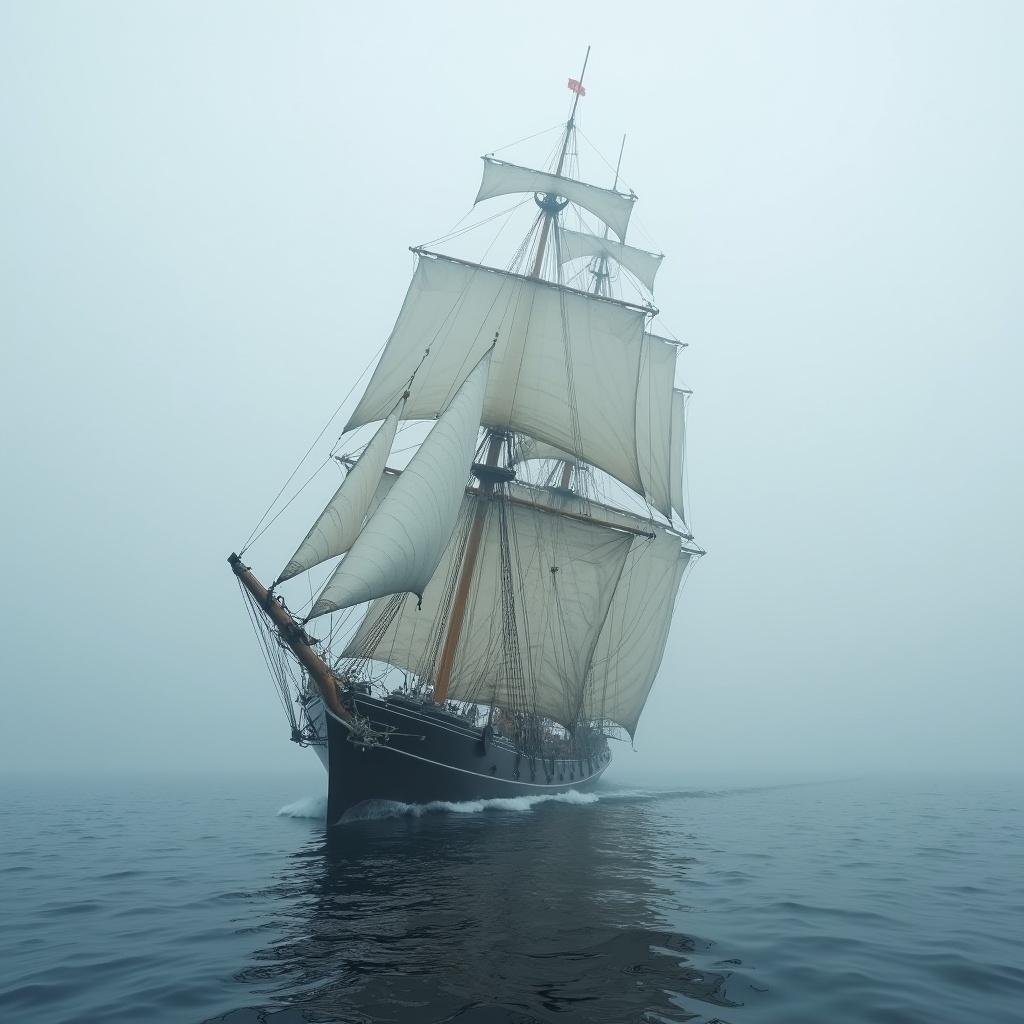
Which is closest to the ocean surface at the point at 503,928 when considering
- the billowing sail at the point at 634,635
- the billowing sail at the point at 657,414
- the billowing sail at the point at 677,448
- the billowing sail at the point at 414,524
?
the billowing sail at the point at 414,524

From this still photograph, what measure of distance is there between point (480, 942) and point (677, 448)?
51.7 meters

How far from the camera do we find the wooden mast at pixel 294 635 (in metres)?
23.0

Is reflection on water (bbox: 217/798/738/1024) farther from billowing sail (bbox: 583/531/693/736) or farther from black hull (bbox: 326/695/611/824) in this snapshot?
billowing sail (bbox: 583/531/693/736)

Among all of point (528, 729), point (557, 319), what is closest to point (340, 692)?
point (528, 729)

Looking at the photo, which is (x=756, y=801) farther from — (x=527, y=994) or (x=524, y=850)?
(x=527, y=994)

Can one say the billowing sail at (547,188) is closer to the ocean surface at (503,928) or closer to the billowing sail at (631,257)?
the billowing sail at (631,257)

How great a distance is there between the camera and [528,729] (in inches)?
1422

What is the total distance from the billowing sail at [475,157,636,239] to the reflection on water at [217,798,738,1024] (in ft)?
120

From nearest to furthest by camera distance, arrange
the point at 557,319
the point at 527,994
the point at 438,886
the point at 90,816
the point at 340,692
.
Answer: the point at 527,994, the point at 438,886, the point at 340,692, the point at 90,816, the point at 557,319

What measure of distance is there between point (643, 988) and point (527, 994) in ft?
4.85

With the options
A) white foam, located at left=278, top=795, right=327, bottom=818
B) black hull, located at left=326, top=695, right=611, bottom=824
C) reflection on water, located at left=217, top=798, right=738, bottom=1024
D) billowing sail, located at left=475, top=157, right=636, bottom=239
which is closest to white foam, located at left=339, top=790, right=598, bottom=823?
black hull, located at left=326, top=695, right=611, bottom=824

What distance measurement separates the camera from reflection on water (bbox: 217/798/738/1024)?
8500 millimetres

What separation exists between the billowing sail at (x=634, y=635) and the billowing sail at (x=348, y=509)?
2644 cm

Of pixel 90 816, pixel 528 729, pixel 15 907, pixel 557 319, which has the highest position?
pixel 557 319
